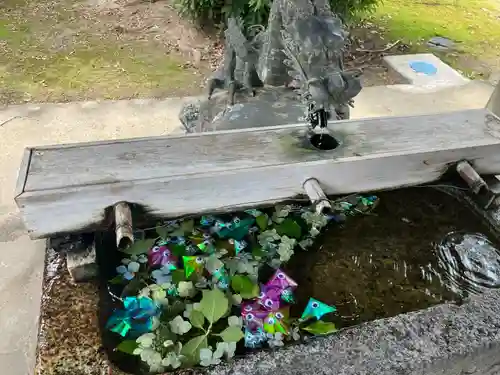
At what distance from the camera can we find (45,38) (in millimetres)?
5680

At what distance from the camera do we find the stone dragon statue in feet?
6.81

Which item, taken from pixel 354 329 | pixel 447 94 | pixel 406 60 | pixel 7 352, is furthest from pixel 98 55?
pixel 354 329

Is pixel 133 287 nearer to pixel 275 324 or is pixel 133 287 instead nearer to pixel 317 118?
pixel 275 324

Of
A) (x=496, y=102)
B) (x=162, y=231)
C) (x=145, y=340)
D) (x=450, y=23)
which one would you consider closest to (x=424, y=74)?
(x=496, y=102)

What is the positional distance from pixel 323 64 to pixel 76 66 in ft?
12.3

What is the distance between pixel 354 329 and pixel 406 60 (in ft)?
13.0

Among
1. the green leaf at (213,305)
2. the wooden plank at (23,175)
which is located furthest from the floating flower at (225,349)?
the wooden plank at (23,175)

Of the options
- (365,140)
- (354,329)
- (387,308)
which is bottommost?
(387,308)

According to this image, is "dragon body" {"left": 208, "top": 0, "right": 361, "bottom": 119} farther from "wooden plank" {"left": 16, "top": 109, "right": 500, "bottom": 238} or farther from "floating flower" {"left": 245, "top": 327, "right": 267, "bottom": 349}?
"floating flower" {"left": 245, "top": 327, "right": 267, "bottom": 349}

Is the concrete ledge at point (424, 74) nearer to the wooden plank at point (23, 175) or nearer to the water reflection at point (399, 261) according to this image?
the water reflection at point (399, 261)

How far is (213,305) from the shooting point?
1845mm

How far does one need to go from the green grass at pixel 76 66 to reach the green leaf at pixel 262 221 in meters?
2.72

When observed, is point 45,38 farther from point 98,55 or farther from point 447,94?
point 447,94

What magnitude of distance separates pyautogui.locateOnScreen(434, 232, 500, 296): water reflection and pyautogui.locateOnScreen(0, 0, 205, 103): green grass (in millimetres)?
3170
